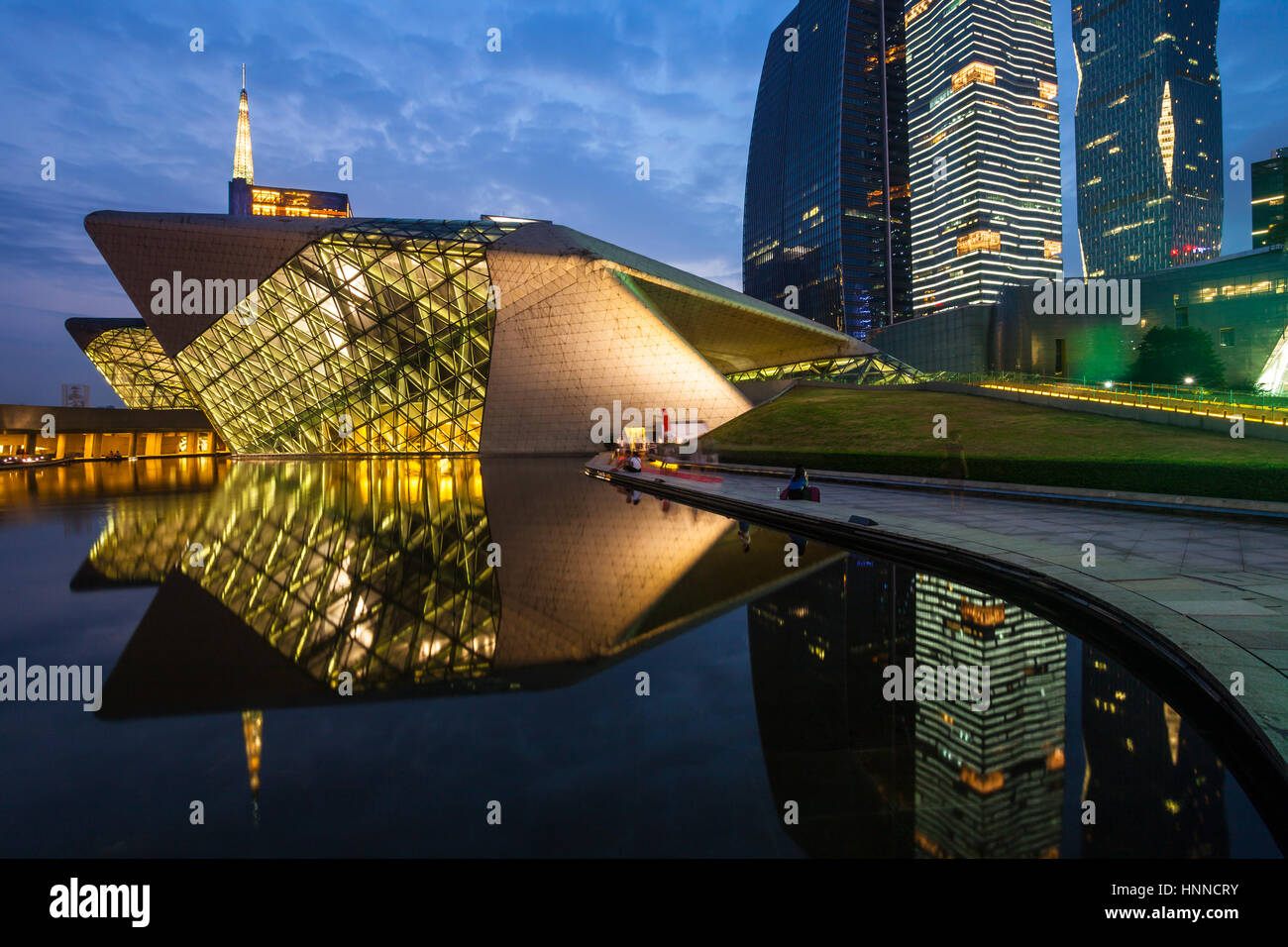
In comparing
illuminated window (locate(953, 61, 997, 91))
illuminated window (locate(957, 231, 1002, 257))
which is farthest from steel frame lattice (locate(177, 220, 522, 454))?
illuminated window (locate(953, 61, 997, 91))

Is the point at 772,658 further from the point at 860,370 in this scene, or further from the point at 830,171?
the point at 830,171

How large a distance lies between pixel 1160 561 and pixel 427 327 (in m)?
41.9

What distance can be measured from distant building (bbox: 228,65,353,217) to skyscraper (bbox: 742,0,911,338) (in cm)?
9197

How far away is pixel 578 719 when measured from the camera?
425cm

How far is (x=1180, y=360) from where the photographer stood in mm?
51750

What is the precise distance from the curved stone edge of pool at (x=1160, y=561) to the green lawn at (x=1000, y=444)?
0.65m

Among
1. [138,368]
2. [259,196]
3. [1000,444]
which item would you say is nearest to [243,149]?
[259,196]

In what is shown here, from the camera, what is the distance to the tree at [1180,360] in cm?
5175

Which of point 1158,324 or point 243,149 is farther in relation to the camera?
point 243,149

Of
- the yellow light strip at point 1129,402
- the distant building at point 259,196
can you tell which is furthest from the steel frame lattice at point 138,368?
the yellow light strip at point 1129,402

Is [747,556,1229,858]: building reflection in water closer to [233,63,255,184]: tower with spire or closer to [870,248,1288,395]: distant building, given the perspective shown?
[870,248,1288,395]: distant building

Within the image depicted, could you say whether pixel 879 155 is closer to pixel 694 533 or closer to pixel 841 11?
pixel 841 11

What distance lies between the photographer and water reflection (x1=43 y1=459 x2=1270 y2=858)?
3.15m
